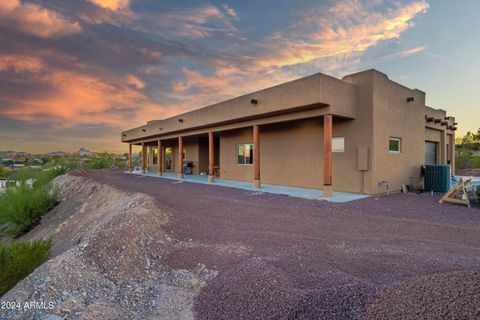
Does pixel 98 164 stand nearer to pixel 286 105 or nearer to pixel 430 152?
pixel 286 105

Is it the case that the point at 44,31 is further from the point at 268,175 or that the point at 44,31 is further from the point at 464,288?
the point at 464,288

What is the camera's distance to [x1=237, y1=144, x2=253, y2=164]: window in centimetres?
1481

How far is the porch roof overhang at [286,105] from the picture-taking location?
914cm

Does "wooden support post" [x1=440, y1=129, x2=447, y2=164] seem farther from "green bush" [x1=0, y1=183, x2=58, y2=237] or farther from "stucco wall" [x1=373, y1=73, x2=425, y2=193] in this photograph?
"green bush" [x1=0, y1=183, x2=58, y2=237]

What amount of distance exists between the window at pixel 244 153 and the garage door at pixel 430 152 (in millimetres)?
10656

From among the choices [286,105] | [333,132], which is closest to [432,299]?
[286,105]

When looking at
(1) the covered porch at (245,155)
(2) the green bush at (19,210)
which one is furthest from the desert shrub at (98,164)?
(2) the green bush at (19,210)

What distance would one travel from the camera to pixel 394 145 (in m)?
11.1

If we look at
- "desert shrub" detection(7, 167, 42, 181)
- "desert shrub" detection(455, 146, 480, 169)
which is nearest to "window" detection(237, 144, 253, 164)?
"desert shrub" detection(7, 167, 42, 181)

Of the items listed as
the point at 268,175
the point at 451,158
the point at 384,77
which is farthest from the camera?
the point at 451,158

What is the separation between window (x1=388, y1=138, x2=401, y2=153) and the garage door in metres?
5.72

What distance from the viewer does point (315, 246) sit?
14.5ft

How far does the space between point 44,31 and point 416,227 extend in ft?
51.7

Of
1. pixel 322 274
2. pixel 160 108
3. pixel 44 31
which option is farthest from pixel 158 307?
pixel 160 108
